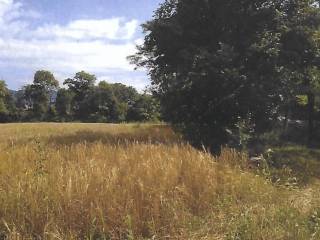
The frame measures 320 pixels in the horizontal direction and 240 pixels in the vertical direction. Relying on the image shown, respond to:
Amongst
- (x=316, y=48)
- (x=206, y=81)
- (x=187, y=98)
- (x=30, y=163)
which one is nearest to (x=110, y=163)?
(x=30, y=163)

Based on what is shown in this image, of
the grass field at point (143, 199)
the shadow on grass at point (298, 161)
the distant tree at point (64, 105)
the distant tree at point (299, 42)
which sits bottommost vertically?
the shadow on grass at point (298, 161)

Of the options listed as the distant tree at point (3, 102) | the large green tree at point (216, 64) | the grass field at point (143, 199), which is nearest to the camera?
the grass field at point (143, 199)

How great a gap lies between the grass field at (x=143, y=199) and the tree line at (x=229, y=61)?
28.7ft

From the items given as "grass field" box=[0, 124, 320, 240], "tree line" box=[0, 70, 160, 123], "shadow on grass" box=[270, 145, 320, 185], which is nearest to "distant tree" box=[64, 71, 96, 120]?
"tree line" box=[0, 70, 160, 123]

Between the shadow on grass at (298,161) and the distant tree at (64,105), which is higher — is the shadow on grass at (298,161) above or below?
below

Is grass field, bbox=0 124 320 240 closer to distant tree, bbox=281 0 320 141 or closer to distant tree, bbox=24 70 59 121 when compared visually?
distant tree, bbox=281 0 320 141

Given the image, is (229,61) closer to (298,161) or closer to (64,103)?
(298,161)

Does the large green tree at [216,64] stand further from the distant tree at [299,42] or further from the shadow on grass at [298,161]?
the shadow on grass at [298,161]

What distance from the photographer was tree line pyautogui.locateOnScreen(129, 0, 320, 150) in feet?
56.3

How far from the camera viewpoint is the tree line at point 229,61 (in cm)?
1717

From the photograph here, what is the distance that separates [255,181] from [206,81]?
9543mm

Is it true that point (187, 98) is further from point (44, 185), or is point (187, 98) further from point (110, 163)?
point (44, 185)

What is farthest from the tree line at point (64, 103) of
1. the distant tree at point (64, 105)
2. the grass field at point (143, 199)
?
the grass field at point (143, 199)

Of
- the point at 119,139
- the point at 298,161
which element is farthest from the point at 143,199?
the point at 298,161
